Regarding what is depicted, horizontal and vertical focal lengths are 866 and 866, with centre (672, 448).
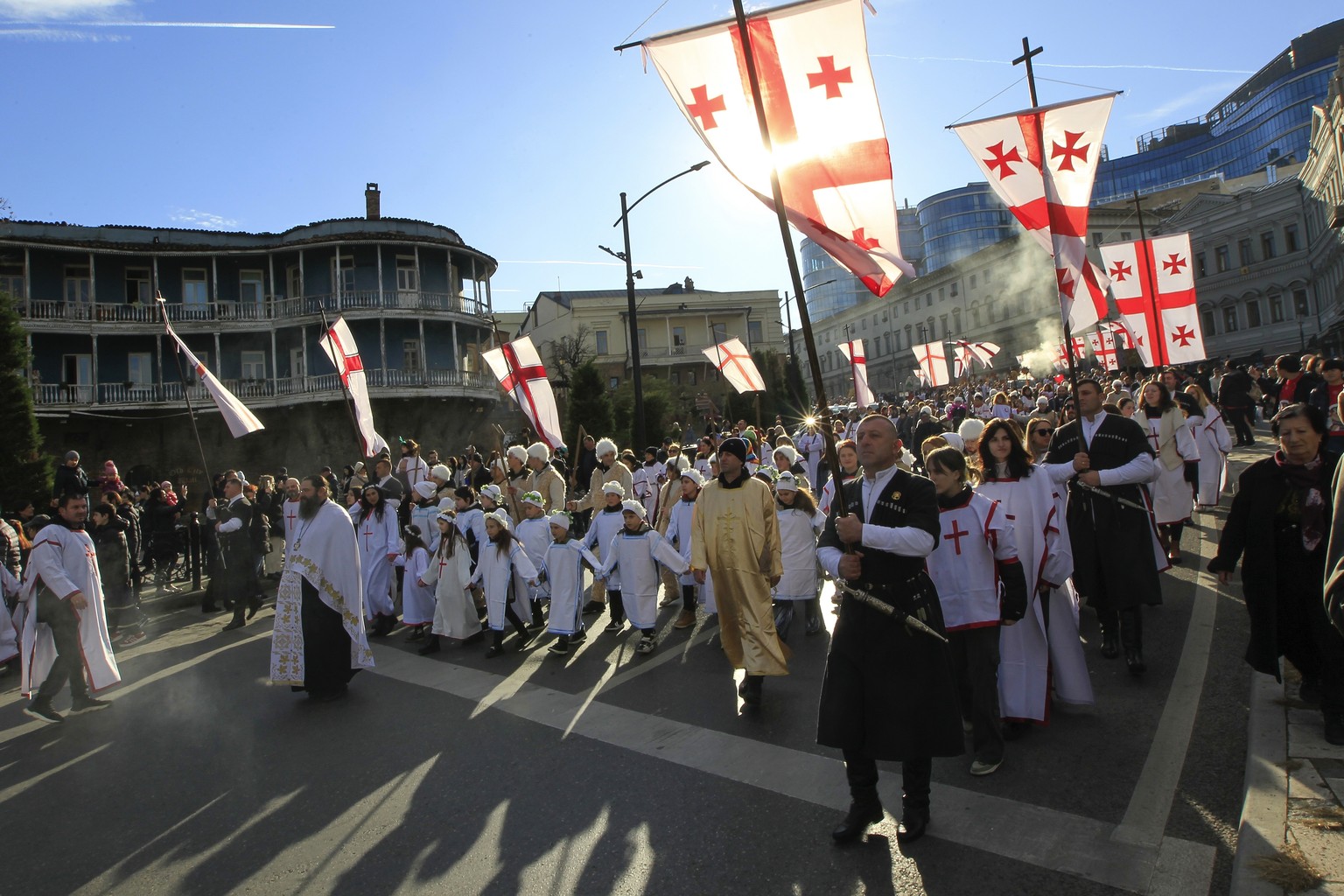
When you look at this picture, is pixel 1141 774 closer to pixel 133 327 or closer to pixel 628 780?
pixel 628 780

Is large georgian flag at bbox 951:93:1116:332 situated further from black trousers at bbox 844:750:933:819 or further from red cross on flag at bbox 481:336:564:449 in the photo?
red cross on flag at bbox 481:336:564:449

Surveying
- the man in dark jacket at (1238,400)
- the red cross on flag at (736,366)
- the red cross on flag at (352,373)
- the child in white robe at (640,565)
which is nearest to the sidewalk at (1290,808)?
the child in white robe at (640,565)

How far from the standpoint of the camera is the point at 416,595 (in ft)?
32.0

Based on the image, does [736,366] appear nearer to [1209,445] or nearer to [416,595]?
[1209,445]

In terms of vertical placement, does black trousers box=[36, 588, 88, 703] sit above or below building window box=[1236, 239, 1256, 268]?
below

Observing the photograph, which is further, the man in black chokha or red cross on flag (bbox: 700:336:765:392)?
red cross on flag (bbox: 700:336:765:392)

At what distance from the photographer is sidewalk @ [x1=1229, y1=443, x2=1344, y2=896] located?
313 centimetres

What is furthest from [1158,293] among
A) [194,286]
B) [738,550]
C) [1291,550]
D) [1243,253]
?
[1243,253]

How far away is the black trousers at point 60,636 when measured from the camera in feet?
23.3

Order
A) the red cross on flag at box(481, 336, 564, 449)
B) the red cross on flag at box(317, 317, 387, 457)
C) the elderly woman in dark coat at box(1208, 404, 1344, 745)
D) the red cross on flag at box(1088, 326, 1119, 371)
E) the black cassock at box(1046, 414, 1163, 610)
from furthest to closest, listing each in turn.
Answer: the red cross on flag at box(1088, 326, 1119, 371), the red cross on flag at box(317, 317, 387, 457), the red cross on flag at box(481, 336, 564, 449), the black cassock at box(1046, 414, 1163, 610), the elderly woman in dark coat at box(1208, 404, 1344, 745)

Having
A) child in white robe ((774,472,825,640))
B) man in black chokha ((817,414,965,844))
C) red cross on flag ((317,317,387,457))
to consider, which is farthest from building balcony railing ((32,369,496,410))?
man in black chokha ((817,414,965,844))

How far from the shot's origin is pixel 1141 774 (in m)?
4.41

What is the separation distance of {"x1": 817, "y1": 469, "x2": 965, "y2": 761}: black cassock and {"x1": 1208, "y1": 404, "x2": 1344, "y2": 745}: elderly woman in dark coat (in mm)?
2057

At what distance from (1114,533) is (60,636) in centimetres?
836
